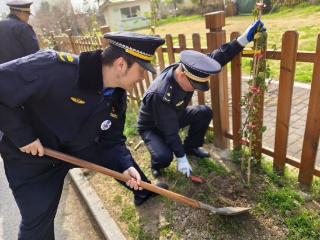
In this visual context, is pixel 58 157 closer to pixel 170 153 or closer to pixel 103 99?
pixel 103 99

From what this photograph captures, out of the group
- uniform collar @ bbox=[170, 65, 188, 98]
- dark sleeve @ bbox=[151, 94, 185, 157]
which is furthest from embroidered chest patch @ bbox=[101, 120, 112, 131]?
uniform collar @ bbox=[170, 65, 188, 98]

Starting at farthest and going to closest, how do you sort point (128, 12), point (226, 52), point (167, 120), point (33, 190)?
point (128, 12) < point (167, 120) < point (226, 52) < point (33, 190)

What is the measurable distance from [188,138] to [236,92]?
2.78ft

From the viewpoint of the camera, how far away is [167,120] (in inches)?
124

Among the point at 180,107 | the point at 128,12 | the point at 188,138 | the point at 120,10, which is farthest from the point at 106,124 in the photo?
the point at 128,12

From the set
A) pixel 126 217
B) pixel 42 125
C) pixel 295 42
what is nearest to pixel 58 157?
pixel 42 125

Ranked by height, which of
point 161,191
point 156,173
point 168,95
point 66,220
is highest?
point 168,95

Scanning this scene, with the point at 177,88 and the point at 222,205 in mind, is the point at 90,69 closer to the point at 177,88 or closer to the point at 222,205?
the point at 177,88

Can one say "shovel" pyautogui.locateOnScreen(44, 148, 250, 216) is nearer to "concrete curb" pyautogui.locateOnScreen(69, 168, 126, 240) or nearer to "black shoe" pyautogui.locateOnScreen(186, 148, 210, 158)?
"concrete curb" pyautogui.locateOnScreen(69, 168, 126, 240)

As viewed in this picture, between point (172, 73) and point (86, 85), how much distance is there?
3.96 ft

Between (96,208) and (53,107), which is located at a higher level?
(53,107)

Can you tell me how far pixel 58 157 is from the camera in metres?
2.42

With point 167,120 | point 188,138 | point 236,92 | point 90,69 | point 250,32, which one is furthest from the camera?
point 188,138

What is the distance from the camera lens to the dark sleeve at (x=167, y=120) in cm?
313
